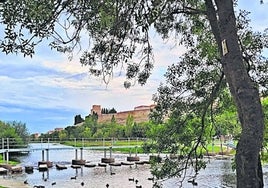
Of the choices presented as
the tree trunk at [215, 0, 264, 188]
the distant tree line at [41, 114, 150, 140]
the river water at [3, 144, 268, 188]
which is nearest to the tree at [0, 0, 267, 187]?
the tree trunk at [215, 0, 264, 188]

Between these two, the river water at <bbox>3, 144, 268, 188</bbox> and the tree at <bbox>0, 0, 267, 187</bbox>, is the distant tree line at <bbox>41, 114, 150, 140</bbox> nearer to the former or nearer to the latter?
the river water at <bbox>3, 144, 268, 188</bbox>

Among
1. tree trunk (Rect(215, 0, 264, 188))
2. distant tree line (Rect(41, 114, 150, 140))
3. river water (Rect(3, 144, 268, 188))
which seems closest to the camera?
tree trunk (Rect(215, 0, 264, 188))

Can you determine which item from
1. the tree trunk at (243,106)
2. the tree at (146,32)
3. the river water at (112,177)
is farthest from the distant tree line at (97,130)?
the tree trunk at (243,106)

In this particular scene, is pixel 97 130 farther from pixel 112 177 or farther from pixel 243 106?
pixel 243 106

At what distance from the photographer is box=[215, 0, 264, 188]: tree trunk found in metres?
3.19

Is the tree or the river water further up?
the tree

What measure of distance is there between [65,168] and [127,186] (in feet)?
23.5

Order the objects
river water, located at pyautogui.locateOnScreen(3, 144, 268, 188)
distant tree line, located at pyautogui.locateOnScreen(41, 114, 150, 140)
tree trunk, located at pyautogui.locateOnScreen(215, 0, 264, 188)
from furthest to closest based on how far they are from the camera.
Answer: distant tree line, located at pyautogui.locateOnScreen(41, 114, 150, 140) → river water, located at pyautogui.locateOnScreen(3, 144, 268, 188) → tree trunk, located at pyautogui.locateOnScreen(215, 0, 264, 188)

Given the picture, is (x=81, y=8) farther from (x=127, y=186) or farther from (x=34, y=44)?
(x=127, y=186)

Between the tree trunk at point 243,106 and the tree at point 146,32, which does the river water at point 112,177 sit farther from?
the tree trunk at point 243,106

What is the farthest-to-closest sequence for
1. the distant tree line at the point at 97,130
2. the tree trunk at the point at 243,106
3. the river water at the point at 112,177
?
the distant tree line at the point at 97,130, the river water at the point at 112,177, the tree trunk at the point at 243,106

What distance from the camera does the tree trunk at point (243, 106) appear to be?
319 centimetres

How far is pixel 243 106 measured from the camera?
3318 mm

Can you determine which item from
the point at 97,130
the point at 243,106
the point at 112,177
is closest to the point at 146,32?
the point at 243,106
